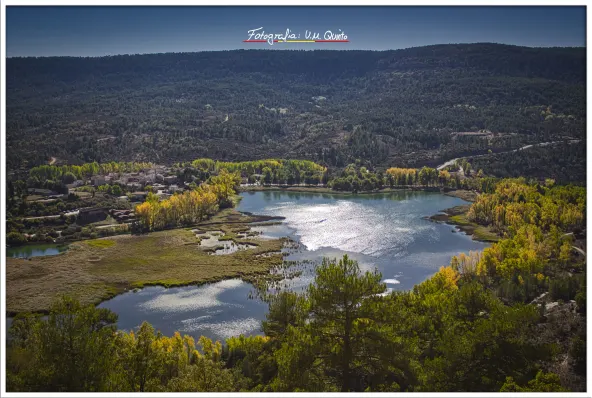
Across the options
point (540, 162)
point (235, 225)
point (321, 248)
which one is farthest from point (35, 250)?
point (540, 162)

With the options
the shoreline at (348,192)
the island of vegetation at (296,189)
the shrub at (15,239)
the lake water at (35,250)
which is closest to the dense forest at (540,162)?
the island of vegetation at (296,189)

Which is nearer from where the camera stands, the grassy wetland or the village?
the grassy wetland

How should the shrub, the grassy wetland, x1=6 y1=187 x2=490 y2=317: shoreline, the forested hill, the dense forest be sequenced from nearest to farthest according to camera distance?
the grassy wetland → x1=6 y1=187 x2=490 y2=317: shoreline → the shrub → the dense forest → the forested hill

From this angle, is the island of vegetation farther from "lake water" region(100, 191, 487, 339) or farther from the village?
"lake water" region(100, 191, 487, 339)

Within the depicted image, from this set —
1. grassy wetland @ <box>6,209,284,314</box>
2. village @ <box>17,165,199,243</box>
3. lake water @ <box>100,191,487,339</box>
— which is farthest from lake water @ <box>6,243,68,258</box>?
lake water @ <box>100,191,487,339</box>

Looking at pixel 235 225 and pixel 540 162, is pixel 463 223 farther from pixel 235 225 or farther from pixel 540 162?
pixel 540 162

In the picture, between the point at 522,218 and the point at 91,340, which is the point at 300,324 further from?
the point at 522,218

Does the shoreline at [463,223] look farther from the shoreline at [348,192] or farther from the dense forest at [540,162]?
the dense forest at [540,162]

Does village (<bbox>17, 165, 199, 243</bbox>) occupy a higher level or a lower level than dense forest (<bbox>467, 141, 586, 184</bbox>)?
lower
